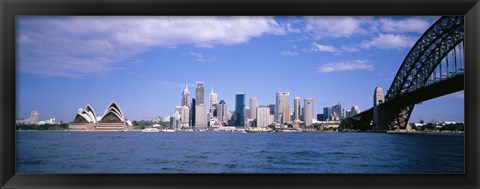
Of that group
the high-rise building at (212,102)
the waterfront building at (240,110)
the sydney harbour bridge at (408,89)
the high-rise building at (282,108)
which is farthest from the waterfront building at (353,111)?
the high-rise building at (212,102)

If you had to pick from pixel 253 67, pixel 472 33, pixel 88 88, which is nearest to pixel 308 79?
pixel 253 67

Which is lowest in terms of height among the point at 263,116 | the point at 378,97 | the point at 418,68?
the point at 263,116

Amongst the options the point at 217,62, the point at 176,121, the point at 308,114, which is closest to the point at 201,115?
the point at 176,121

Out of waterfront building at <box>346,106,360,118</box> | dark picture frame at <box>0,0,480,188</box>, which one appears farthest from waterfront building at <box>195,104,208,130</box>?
dark picture frame at <box>0,0,480,188</box>

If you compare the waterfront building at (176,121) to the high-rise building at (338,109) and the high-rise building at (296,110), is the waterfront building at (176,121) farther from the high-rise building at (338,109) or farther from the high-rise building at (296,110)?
the high-rise building at (338,109)

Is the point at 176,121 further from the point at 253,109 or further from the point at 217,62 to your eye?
the point at 217,62
